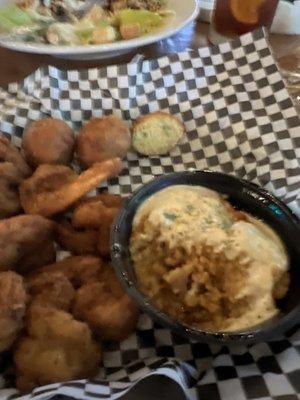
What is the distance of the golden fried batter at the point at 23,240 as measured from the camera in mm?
1128

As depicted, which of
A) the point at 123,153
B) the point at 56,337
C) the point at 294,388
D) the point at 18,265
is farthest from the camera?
the point at 123,153

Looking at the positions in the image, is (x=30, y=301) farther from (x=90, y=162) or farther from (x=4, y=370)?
(x=90, y=162)

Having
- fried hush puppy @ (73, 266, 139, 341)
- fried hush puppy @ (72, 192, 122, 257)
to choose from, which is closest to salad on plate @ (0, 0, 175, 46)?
fried hush puppy @ (72, 192, 122, 257)

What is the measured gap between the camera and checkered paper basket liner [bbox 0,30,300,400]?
1.13 m

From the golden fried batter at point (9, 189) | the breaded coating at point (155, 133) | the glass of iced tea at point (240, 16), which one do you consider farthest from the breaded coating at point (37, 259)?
the glass of iced tea at point (240, 16)

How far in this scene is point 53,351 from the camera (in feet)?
3.26

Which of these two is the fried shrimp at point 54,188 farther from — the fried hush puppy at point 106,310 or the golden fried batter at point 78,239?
the fried hush puppy at point 106,310

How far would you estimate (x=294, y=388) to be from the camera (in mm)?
904

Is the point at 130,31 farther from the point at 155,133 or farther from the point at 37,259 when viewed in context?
the point at 37,259

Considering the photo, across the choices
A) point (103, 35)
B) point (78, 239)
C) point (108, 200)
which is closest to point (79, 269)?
point (78, 239)

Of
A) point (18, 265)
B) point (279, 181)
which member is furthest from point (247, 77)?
point (18, 265)

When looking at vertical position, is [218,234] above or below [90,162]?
above

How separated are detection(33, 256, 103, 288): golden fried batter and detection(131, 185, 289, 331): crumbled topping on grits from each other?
0.11 m

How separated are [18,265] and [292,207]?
2.19 feet
